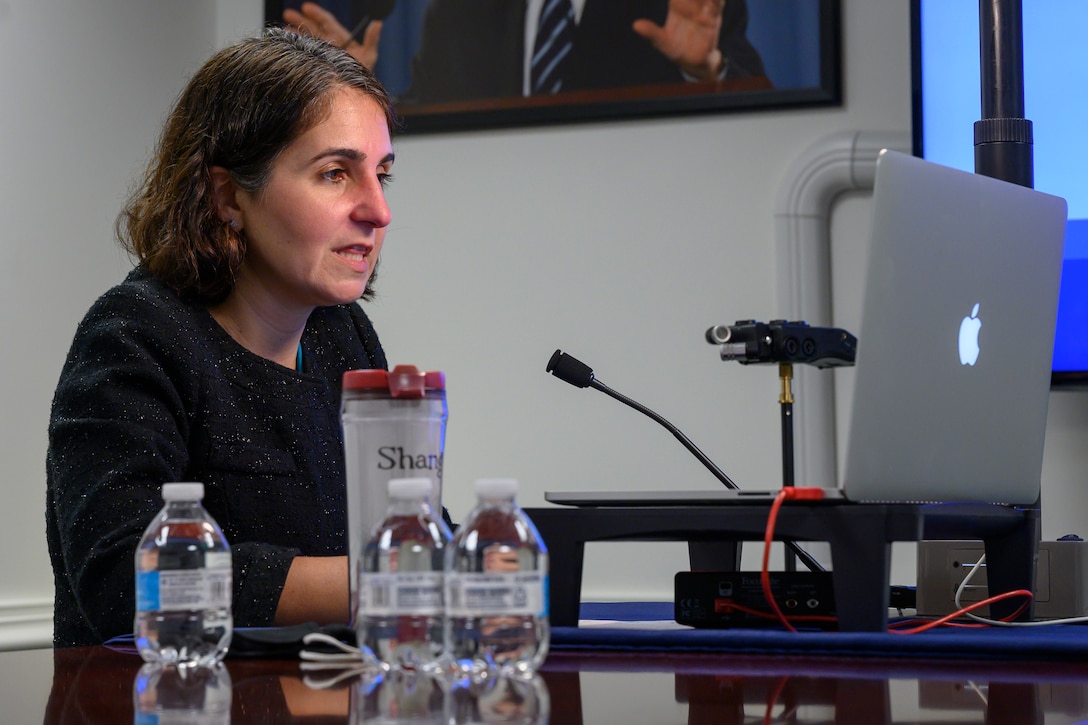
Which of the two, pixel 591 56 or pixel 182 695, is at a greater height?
pixel 591 56

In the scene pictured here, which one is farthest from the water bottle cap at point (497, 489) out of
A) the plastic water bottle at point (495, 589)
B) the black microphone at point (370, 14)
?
the black microphone at point (370, 14)

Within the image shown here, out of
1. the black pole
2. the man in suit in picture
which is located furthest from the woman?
the man in suit in picture

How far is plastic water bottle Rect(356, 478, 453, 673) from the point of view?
714 millimetres

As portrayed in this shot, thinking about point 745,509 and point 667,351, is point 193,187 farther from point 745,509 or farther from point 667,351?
point 667,351

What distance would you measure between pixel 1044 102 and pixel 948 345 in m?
1.59

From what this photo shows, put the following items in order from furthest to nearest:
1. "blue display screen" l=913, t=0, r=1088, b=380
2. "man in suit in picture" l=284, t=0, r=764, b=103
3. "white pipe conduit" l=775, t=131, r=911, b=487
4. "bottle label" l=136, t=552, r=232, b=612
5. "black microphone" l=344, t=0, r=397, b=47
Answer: "black microphone" l=344, t=0, r=397, b=47
"man in suit in picture" l=284, t=0, r=764, b=103
"white pipe conduit" l=775, t=131, r=911, b=487
"blue display screen" l=913, t=0, r=1088, b=380
"bottle label" l=136, t=552, r=232, b=612

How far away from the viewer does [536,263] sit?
119 inches

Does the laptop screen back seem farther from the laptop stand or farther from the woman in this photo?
the woman

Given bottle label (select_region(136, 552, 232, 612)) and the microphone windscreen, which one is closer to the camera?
bottle label (select_region(136, 552, 232, 612))

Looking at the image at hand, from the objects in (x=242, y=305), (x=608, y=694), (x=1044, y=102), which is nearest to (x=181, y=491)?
(x=608, y=694)

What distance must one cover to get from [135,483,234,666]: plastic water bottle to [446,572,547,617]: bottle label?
21cm

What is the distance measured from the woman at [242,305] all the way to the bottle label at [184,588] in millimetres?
511

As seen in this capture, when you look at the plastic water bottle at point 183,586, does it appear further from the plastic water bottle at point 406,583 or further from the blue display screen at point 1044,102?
the blue display screen at point 1044,102

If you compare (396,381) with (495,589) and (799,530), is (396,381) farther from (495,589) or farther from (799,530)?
(799,530)
